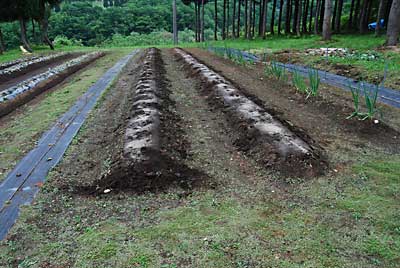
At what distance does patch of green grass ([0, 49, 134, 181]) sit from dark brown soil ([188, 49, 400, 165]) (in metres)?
3.36

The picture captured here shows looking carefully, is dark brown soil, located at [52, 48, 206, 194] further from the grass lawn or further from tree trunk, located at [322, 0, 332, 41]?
tree trunk, located at [322, 0, 332, 41]

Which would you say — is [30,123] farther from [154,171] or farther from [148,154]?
[154,171]

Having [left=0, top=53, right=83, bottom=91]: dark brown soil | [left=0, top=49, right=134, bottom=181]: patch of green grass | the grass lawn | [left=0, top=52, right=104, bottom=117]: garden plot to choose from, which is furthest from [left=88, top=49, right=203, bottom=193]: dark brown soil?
[left=0, top=53, right=83, bottom=91]: dark brown soil

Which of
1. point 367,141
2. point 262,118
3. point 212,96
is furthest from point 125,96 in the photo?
point 367,141

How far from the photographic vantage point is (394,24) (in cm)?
947

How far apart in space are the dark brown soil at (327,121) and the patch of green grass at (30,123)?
3.36 meters

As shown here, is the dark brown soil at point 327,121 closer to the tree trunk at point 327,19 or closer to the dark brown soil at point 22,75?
the dark brown soil at point 22,75

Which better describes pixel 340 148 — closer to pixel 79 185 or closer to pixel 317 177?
pixel 317 177

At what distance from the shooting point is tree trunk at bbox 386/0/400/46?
9.36 meters

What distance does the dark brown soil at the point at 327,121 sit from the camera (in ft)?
12.5

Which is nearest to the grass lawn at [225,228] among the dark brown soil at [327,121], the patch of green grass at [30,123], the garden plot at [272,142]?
the garden plot at [272,142]

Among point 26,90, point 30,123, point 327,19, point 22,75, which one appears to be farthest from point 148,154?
point 327,19

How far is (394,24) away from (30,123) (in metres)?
9.87

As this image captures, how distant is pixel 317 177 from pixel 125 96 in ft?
14.5
